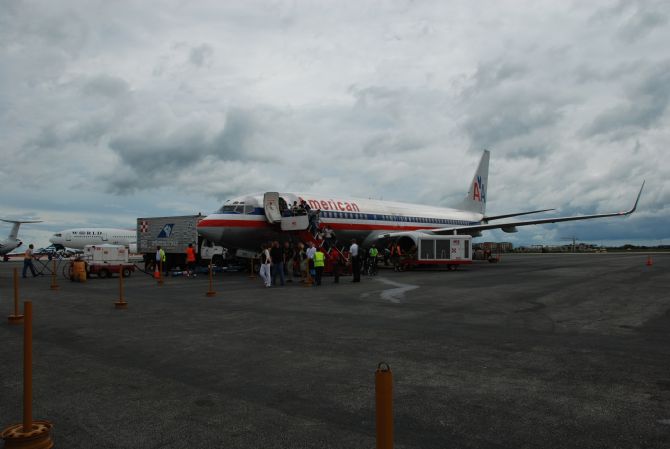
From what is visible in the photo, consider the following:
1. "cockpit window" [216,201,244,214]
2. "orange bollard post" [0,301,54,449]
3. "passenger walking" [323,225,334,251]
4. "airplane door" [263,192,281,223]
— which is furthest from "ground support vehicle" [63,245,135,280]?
"orange bollard post" [0,301,54,449]

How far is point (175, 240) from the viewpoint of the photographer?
89.9 ft

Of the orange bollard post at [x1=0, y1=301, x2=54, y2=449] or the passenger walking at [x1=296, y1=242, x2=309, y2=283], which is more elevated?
the passenger walking at [x1=296, y1=242, x2=309, y2=283]

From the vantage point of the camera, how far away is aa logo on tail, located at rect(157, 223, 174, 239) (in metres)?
27.5

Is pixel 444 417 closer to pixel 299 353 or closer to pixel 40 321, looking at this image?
pixel 299 353

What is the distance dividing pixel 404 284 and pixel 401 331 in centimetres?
931

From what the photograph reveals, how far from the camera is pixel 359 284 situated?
61.1ft

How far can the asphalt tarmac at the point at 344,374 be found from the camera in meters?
4.30

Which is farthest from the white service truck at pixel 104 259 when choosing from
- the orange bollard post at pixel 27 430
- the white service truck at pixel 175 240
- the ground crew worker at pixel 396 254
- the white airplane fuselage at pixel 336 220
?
the orange bollard post at pixel 27 430

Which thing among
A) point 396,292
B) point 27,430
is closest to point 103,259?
point 396,292

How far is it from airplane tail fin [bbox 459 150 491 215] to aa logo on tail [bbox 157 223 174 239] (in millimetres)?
23687

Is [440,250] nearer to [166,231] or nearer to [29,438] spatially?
[166,231]

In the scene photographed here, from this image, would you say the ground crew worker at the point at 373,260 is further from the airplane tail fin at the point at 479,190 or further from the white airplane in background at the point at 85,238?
the white airplane in background at the point at 85,238

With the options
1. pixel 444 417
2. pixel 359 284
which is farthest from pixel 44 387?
pixel 359 284

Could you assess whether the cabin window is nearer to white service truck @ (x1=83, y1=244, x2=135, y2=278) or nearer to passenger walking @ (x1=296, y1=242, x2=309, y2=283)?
passenger walking @ (x1=296, y1=242, x2=309, y2=283)
